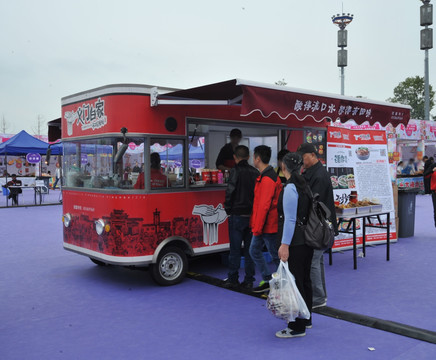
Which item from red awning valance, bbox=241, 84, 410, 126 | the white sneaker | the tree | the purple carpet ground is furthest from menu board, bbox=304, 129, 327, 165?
the tree

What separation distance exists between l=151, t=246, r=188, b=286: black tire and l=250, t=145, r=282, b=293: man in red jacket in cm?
120

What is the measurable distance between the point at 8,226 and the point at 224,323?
921 cm

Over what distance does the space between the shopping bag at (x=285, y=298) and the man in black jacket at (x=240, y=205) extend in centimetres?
171

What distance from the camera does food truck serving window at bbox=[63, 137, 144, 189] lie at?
19.3ft

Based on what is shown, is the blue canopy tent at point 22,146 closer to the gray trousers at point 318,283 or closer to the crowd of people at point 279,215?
the crowd of people at point 279,215

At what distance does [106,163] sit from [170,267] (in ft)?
5.44

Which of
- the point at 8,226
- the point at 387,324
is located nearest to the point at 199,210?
the point at 387,324

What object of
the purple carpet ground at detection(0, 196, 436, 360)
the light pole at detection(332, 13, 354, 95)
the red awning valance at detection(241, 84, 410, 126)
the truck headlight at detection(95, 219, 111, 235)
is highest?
the light pole at detection(332, 13, 354, 95)

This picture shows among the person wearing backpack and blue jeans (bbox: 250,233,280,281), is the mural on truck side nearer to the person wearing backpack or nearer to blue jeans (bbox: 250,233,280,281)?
blue jeans (bbox: 250,233,280,281)

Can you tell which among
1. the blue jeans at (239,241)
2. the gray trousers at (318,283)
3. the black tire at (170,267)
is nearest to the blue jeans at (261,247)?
the blue jeans at (239,241)

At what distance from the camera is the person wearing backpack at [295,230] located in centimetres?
401

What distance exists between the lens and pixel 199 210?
21.0 ft

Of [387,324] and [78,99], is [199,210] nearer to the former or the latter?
[78,99]

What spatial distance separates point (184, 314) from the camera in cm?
492
